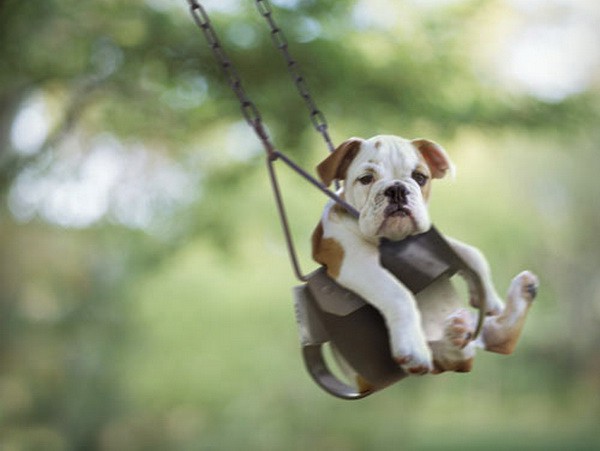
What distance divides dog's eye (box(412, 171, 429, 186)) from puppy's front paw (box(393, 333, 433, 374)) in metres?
0.13

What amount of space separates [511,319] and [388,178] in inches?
6.6

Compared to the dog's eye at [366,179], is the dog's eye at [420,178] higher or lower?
lower

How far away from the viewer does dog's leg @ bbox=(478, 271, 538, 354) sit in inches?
28.9

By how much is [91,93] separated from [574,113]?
75.5 inches

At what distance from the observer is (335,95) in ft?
9.16

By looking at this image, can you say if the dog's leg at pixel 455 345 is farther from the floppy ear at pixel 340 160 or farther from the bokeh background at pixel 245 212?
the bokeh background at pixel 245 212

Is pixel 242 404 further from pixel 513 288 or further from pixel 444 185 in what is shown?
pixel 513 288

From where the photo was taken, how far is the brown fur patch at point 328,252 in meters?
0.71

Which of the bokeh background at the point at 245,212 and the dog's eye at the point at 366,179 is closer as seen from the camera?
the dog's eye at the point at 366,179

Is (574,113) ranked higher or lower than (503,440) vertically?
higher

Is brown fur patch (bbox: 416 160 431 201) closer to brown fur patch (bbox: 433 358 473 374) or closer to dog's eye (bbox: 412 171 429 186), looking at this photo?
dog's eye (bbox: 412 171 429 186)

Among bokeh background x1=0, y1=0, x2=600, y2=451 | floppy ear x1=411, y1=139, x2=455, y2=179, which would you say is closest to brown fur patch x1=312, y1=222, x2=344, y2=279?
floppy ear x1=411, y1=139, x2=455, y2=179

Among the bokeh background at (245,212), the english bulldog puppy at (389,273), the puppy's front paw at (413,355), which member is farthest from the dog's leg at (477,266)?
the bokeh background at (245,212)

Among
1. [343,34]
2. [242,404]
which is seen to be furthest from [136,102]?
[242,404]
